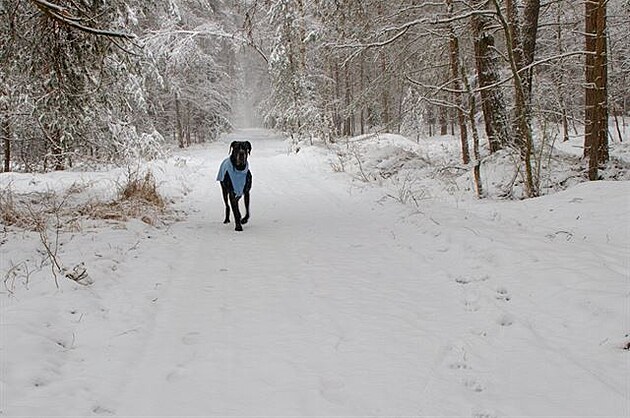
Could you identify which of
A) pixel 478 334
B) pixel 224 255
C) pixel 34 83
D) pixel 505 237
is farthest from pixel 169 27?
pixel 478 334

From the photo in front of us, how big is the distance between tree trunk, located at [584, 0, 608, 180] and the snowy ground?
189 centimetres

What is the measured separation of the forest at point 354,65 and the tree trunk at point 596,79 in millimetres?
24

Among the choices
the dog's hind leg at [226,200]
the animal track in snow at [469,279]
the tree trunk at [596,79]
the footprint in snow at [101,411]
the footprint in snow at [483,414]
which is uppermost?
the tree trunk at [596,79]

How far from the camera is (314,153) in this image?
17.1m

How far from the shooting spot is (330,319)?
3.59 meters

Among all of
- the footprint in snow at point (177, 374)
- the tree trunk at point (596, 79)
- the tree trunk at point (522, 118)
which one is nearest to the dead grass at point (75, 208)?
the footprint in snow at point (177, 374)

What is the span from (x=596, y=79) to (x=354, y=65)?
6901 mm

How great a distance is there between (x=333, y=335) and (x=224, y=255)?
2.61 meters

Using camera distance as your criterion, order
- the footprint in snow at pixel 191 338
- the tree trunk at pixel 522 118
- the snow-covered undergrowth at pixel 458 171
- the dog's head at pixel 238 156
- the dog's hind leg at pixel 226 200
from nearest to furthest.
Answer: the footprint in snow at pixel 191 338
the dog's head at pixel 238 156
the dog's hind leg at pixel 226 200
the tree trunk at pixel 522 118
the snow-covered undergrowth at pixel 458 171

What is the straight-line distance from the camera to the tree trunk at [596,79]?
7.66m

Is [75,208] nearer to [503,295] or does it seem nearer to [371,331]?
[371,331]

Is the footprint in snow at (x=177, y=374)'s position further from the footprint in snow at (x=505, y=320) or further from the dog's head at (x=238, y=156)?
the dog's head at (x=238, y=156)

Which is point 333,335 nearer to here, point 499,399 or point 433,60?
point 499,399

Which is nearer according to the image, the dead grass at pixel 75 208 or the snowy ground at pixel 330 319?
the snowy ground at pixel 330 319
